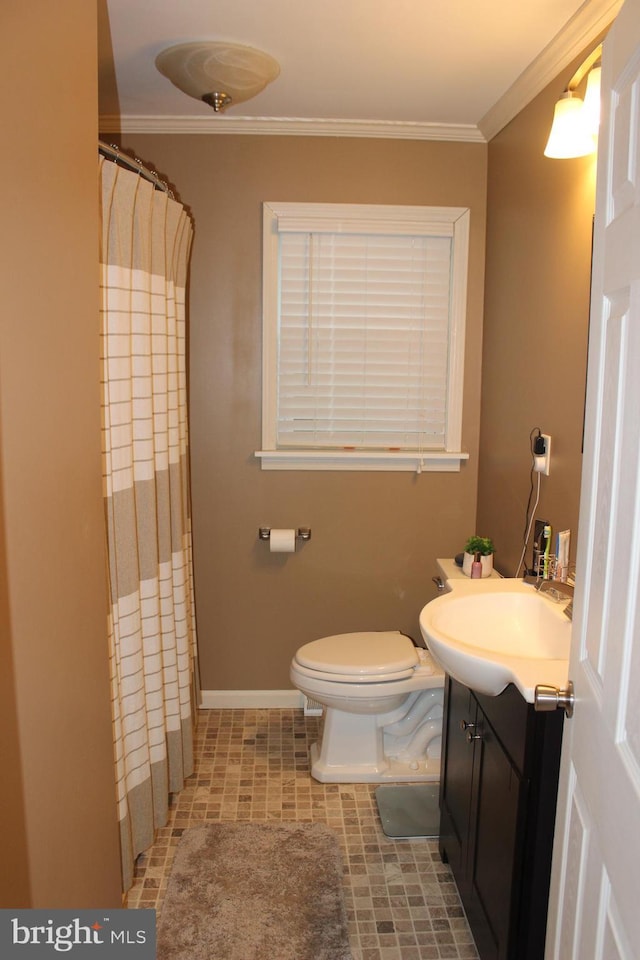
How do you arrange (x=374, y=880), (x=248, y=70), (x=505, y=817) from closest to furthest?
(x=505, y=817) < (x=374, y=880) < (x=248, y=70)

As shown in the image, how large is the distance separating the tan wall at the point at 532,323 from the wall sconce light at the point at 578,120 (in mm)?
151

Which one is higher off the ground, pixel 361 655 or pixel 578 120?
pixel 578 120

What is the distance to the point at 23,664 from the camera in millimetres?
1248

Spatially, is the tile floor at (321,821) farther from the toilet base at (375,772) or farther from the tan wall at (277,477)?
the tan wall at (277,477)

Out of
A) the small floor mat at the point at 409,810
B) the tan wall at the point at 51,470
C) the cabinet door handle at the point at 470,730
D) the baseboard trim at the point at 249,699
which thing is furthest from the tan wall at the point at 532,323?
the tan wall at the point at 51,470

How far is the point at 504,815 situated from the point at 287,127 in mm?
2545

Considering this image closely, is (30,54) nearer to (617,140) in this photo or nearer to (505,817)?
(617,140)

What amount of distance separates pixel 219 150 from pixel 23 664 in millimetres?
2335

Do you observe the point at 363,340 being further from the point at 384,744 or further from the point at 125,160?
the point at 384,744

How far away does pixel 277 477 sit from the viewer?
3098 millimetres

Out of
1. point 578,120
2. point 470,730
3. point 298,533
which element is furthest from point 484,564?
point 578,120

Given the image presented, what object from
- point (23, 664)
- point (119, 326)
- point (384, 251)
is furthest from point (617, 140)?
point (384, 251)

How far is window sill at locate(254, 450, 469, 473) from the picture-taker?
3041 millimetres

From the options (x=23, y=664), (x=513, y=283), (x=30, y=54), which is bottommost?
(x=23, y=664)
